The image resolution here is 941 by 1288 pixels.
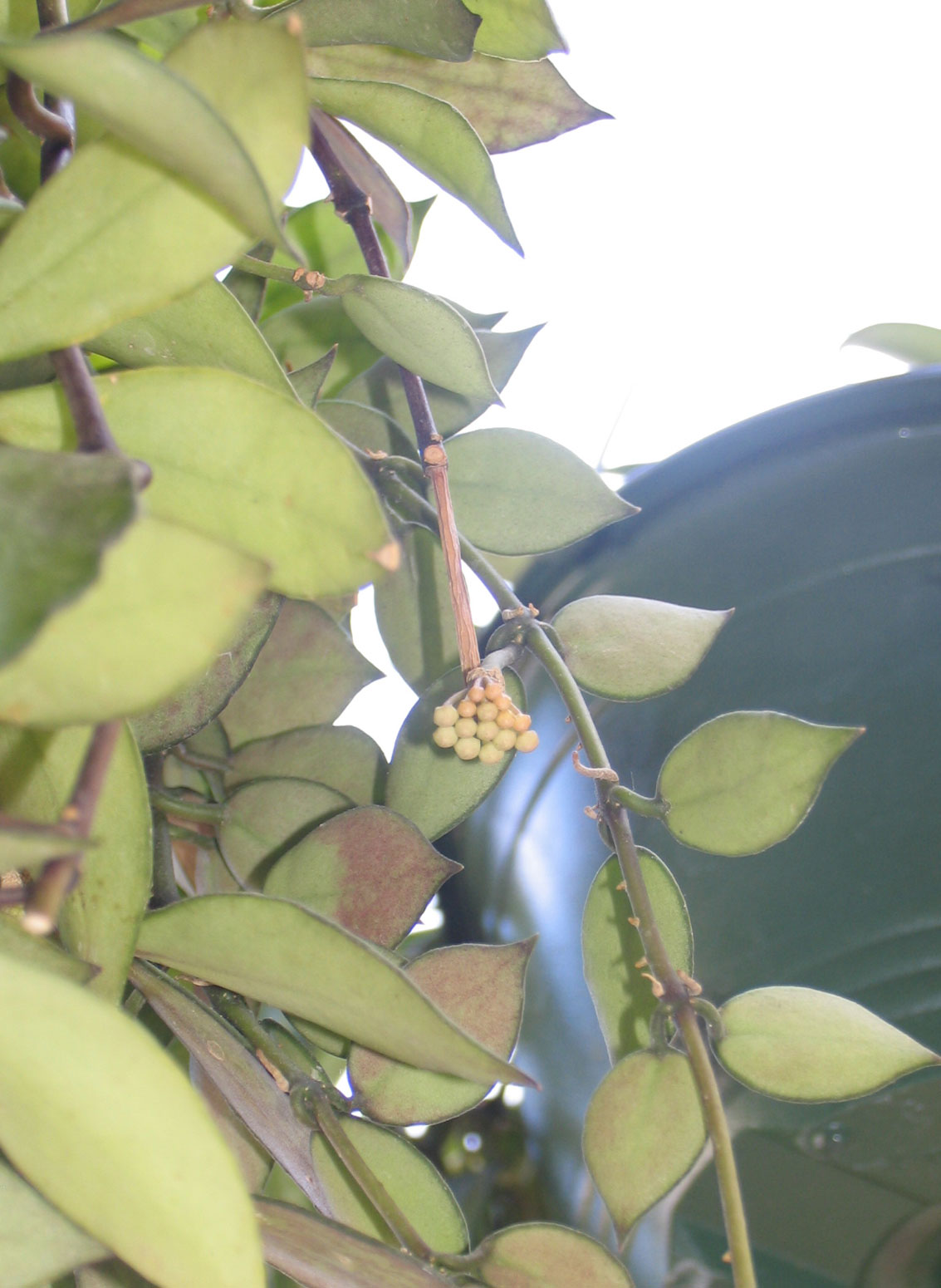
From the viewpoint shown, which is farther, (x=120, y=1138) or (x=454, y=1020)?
(x=454, y=1020)

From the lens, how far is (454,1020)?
30 cm

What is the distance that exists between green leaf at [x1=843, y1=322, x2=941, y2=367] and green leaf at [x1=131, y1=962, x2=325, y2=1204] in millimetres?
397

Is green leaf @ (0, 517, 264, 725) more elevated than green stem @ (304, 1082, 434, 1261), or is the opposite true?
green leaf @ (0, 517, 264, 725)

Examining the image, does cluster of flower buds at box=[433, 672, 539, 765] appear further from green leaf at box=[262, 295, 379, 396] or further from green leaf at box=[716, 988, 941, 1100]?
green leaf at box=[262, 295, 379, 396]

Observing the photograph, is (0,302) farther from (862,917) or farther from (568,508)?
(862,917)

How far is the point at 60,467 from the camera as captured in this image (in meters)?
0.15

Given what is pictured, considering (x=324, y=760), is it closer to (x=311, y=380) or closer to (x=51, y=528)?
(x=311, y=380)

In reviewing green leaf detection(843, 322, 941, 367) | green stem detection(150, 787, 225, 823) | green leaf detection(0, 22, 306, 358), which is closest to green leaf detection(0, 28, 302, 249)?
green leaf detection(0, 22, 306, 358)

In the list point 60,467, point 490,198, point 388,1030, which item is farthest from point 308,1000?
point 490,198

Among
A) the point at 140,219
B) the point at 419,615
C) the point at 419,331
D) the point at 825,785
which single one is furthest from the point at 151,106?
the point at 825,785

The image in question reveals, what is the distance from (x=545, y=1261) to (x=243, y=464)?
221mm

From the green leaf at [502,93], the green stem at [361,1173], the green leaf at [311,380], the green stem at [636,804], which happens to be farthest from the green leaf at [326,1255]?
the green leaf at [502,93]

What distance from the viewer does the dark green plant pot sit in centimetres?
39

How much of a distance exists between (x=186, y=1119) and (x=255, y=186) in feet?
0.51
